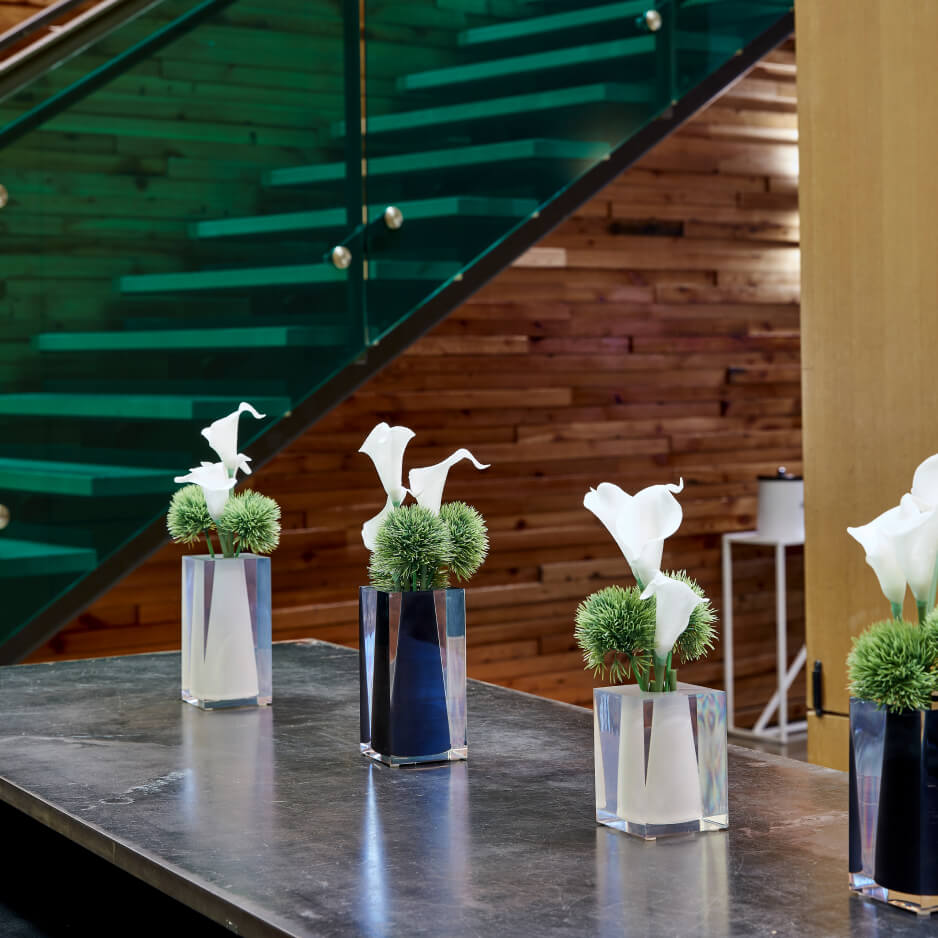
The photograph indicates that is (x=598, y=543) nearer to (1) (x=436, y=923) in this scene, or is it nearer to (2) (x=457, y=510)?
(2) (x=457, y=510)

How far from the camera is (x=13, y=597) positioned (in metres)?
3.27

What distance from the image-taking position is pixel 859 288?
9.00 ft

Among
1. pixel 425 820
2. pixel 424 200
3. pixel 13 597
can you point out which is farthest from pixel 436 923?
pixel 424 200

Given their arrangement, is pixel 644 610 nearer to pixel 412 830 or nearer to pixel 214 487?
pixel 412 830

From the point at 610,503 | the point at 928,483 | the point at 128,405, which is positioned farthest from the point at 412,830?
the point at 128,405

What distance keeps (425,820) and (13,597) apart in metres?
1.99

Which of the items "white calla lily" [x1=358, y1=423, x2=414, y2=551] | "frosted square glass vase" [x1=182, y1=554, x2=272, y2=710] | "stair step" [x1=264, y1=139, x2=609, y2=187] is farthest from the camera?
"stair step" [x1=264, y1=139, x2=609, y2=187]

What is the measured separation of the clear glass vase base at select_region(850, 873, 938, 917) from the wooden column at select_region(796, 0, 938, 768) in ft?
4.88

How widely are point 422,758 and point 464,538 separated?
271 mm

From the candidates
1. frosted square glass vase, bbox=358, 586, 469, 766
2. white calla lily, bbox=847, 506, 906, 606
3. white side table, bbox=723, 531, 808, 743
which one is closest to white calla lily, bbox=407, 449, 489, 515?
frosted square glass vase, bbox=358, 586, 469, 766

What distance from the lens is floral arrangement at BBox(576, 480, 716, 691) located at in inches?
56.4

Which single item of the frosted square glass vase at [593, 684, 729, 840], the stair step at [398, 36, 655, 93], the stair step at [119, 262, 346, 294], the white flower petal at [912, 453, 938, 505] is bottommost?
the frosted square glass vase at [593, 684, 729, 840]

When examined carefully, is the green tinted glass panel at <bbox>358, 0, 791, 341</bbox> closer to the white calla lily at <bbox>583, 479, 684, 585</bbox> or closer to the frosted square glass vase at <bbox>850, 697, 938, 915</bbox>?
the white calla lily at <bbox>583, 479, 684, 585</bbox>

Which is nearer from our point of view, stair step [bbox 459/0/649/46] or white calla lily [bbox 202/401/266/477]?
white calla lily [bbox 202/401/266/477]
